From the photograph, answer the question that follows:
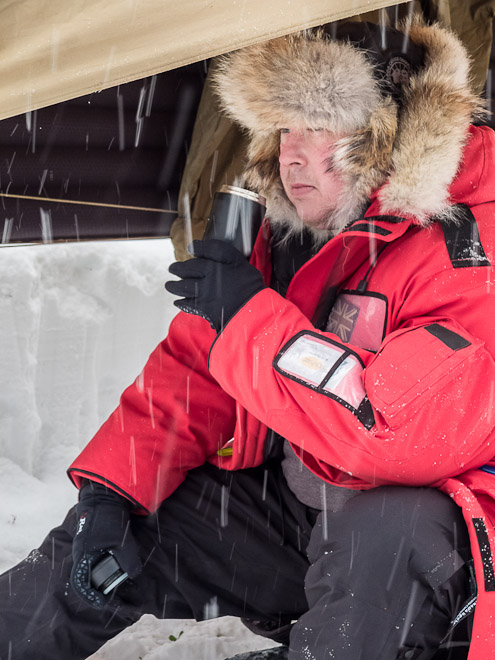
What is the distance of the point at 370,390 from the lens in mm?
1260

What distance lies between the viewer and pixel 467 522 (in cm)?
121

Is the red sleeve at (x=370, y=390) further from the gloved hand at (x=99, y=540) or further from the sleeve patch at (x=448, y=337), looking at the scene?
the gloved hand at (x=99, y=540)

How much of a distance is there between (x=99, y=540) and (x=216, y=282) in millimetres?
638

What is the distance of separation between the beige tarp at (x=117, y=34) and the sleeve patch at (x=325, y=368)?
1.82ft

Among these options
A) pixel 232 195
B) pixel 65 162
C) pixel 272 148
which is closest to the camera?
pixel 232 195

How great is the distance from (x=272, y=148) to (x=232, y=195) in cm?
41

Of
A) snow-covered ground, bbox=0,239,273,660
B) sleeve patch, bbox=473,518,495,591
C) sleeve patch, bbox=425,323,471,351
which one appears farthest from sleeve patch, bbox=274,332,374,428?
snow-covered ground, bbox=0,239,273,660

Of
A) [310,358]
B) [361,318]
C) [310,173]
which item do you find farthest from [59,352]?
[310,358]

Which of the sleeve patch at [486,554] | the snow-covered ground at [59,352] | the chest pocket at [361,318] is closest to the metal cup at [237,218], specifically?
the chest pocket at [361,318]

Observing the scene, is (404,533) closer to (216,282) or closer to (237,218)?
(216,282)

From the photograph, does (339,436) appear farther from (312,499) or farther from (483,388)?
(312,499)

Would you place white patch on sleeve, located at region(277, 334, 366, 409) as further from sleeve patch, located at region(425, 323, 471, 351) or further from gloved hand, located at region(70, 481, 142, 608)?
gloved hand, located at region(70, 481, 142, 608)

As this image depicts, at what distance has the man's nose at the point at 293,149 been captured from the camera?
5.50ft

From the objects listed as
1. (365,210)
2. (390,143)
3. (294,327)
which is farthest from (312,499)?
(390,143)
